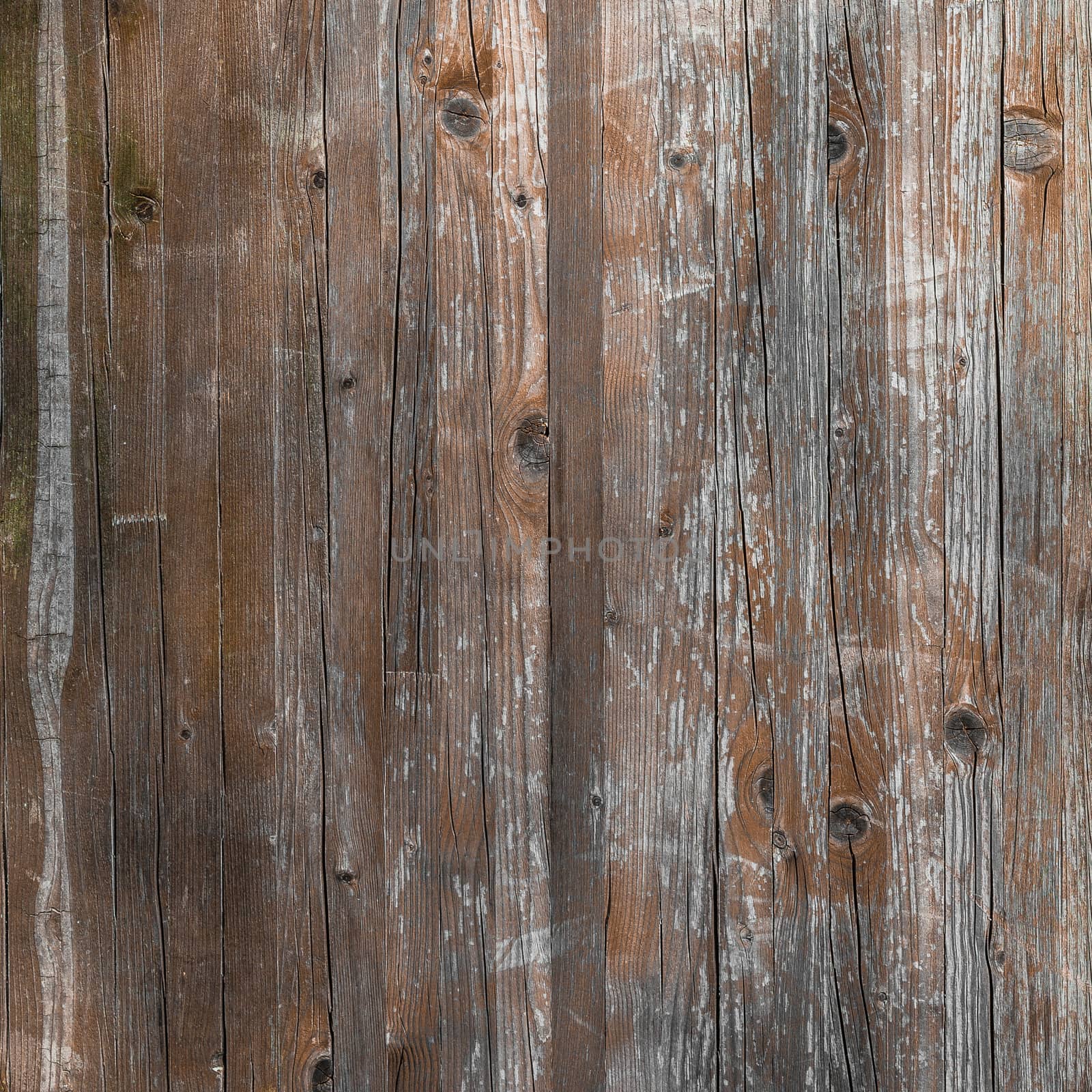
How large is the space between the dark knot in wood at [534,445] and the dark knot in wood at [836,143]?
0.74 meters

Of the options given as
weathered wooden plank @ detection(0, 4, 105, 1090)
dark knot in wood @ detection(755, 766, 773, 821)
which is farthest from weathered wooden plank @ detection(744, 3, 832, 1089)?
weathered wooden plank @ detection(0, 4, 105, 1090)

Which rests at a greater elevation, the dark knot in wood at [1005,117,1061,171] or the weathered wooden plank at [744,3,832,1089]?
the dark knot in wood at [1005,117,1061,171]

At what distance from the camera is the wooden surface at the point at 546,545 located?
132 centimetres

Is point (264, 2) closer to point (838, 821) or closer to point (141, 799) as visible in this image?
point (141, 799)

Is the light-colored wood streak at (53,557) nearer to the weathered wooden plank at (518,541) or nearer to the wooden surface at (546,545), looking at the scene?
the wooden surface at (546,545)

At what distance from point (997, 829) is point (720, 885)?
527 mm

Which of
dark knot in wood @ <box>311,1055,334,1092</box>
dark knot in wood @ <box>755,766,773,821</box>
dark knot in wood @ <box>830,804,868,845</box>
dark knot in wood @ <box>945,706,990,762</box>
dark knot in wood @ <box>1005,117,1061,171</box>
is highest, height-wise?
dark knot in wood @ <box>1005,117,1061,171</box>

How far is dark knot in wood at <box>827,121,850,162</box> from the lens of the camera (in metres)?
1.33

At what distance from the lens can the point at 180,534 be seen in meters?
1.37

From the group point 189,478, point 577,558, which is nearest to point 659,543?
point 577,558

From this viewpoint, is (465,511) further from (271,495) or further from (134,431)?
(134,431)

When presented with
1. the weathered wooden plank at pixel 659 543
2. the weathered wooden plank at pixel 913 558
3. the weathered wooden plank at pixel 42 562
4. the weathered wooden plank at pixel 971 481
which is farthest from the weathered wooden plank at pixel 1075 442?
the weathered wooden plank at pixel 42 562

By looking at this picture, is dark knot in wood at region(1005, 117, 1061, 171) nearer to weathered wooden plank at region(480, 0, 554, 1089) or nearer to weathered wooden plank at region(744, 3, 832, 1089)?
weathered wooden plank at region(744, 3, 832, 1089)

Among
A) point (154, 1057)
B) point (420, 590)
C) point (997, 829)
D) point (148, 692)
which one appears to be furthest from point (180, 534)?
point (997, 829)
